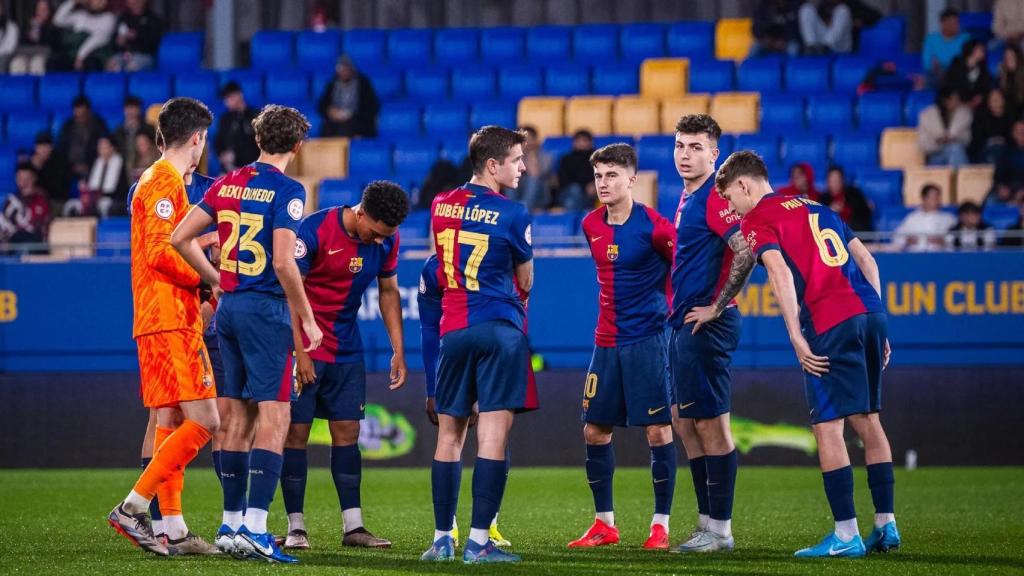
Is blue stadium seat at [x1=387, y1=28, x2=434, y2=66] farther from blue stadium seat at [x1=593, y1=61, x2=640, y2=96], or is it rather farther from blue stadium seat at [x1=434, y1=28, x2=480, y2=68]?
blue stadium seat at [x1=593, y1=61, x2=640, y2=96]

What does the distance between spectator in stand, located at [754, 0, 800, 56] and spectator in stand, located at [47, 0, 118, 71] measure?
27.4ft

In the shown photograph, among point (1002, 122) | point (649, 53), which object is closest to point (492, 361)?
point (1002, 122)

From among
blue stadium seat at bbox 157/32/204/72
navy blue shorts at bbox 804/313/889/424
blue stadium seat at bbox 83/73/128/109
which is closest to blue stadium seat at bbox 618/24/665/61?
blue stadium seat at bbox 157/32/204/72

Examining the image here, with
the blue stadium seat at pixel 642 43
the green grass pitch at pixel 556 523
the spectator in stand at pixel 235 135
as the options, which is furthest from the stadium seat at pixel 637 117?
the green grass pitch at pixel 556 523

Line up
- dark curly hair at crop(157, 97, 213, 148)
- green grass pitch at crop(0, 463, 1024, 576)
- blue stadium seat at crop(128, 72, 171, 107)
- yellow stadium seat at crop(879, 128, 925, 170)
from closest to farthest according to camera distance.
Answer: green grass pitch at crop(0, 463, 1024, 576)
dark curly hair at crop(157, 97, 213, 148)
yellow stadium seat at crop(879, 128, 925, 170)
blue stadium seat at crop(128, 72, 171, 107)

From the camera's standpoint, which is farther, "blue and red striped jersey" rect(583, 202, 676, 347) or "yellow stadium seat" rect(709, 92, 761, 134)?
"yellow stadium seat" rect(709, 92, 761, 134)

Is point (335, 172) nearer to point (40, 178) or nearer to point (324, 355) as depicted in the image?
point (40, 178)

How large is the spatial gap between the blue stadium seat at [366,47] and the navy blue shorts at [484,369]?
11987mm

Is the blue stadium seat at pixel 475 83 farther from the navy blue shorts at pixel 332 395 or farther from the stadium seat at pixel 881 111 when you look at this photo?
the navy blue shorts at pixel 332 395

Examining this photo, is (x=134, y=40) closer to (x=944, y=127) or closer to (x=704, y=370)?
(x=944, y=127)

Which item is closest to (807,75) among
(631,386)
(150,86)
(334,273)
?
(150,86)

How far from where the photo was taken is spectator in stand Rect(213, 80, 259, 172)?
1543 centimetres

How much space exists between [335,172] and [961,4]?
26.9 feet

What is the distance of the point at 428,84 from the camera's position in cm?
1755
